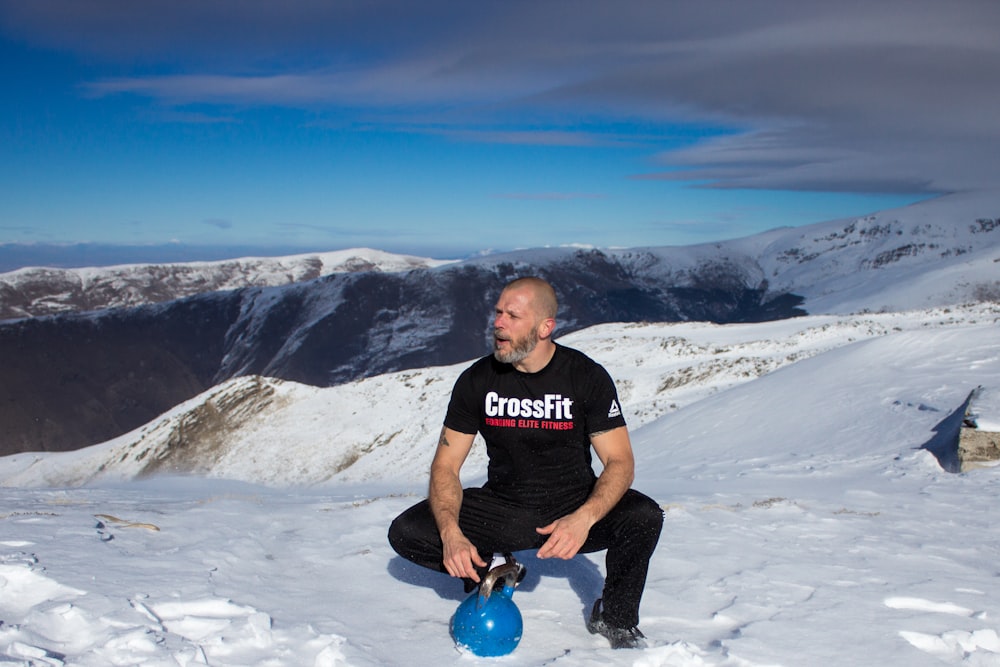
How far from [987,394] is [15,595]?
13038 mm

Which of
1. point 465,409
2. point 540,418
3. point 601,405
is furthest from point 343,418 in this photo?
point 601,405

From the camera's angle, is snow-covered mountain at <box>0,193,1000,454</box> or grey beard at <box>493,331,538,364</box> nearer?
grey beard at <box>493,331,538,364</box>

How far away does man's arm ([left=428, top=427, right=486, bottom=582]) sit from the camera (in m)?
4.15

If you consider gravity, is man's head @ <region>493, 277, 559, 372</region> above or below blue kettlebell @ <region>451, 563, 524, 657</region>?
above

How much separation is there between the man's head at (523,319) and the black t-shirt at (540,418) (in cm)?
22

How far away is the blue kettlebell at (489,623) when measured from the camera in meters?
3.91

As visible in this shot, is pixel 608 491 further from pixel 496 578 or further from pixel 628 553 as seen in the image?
pixel 496 578

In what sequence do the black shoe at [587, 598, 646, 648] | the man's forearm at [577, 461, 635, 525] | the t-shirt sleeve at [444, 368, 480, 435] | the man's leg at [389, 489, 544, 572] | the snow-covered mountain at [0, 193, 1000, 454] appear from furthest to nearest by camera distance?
the snow-covered mountain at [0, 193, 1000, 454] < the t-shirt sleeve at [444, 368, 480, 435] < the man's leg at [389, 489, 544, 572] < the man's forearm at [577, 461, 635, 525] < the black shoe at [587, 598, 646, 648]

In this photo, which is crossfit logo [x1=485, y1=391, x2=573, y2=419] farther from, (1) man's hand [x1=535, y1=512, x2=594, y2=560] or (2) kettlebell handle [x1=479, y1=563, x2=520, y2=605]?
(2) kettlebell handle [x1=479, y1=563, x2=520, y2=605]

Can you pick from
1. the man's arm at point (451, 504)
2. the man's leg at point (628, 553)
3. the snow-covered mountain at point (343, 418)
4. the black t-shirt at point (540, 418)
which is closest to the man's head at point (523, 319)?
the black t-shirt at point (540, 418)

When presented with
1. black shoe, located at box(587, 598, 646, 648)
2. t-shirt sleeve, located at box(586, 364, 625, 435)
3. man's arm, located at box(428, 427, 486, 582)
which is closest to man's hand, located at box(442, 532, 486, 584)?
man's arm, located at box(428, 427, 486, 582)

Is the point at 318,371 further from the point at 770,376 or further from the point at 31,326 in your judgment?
the point at 770,376

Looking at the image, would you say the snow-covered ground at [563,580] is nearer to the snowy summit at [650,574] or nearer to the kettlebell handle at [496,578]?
the snowy summit at [650,574]

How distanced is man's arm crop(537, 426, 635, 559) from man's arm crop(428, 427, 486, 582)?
0.42 meters
